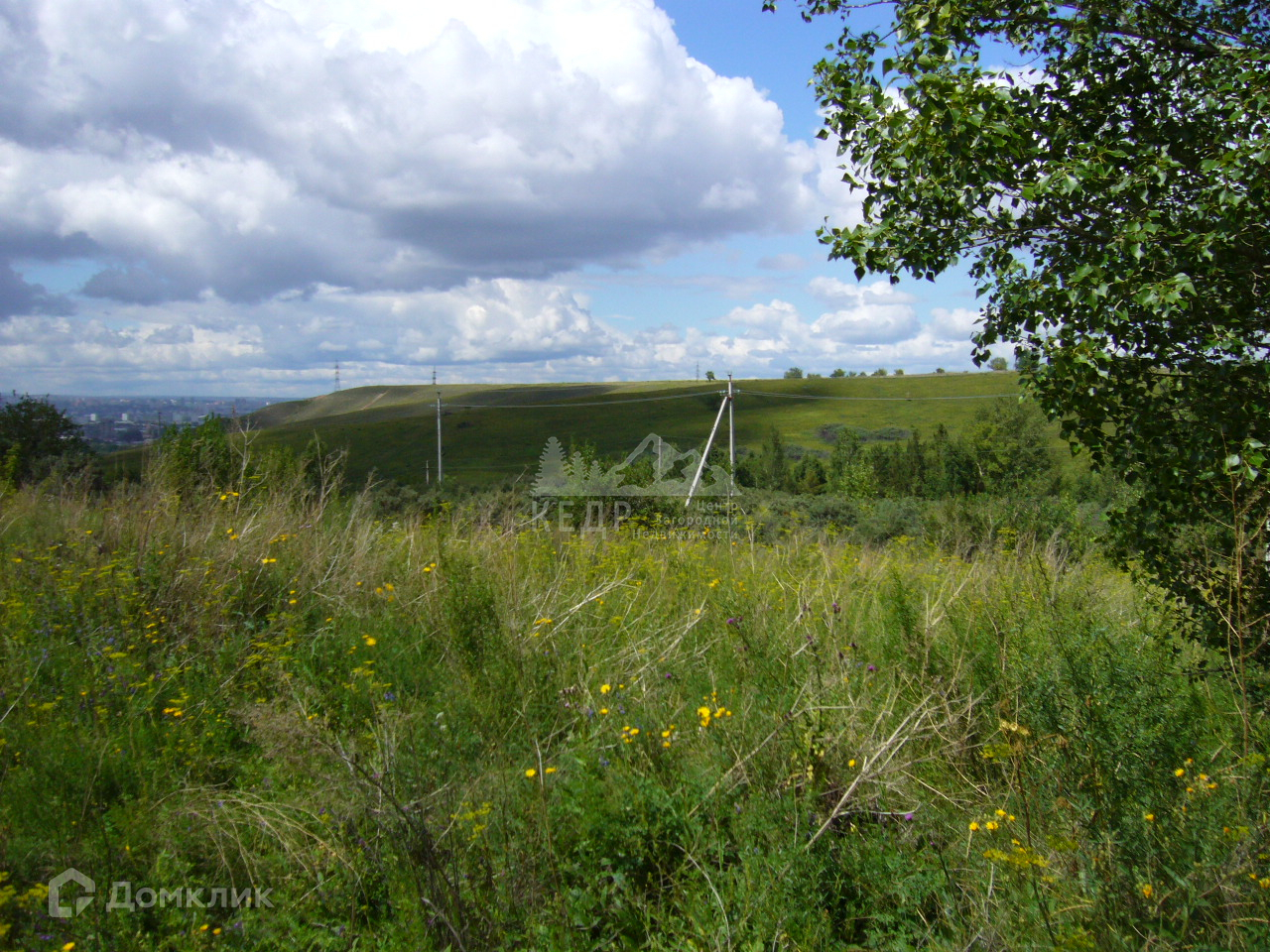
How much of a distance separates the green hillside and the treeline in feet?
84.0

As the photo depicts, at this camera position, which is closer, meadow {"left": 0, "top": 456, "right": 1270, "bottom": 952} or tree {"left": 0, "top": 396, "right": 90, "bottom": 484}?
meadow {"left": 0, "top": 456, "right": 1270, "bottom": 952}

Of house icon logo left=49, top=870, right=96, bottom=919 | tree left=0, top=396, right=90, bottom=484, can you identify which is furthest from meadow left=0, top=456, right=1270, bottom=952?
tree left=0, top=396, right=90, bottom=484

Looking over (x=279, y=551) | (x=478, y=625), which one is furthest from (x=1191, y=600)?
(x=279, y=551)

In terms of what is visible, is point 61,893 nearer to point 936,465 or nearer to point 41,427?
point 41,427

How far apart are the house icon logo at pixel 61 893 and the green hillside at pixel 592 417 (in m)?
68.1

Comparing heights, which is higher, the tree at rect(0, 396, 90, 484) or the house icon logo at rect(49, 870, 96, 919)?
the tree at rect(0, 396, 90, 484)

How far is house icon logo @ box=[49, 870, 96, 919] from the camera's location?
2305mm

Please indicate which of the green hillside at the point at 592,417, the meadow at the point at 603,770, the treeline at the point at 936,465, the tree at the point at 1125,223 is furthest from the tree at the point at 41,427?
the green hillside at the point at 592,417

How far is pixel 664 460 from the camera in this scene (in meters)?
15.8

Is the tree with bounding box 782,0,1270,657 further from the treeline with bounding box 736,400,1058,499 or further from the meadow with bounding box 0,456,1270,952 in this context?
the treeline with bounding box 736,400,1058,499

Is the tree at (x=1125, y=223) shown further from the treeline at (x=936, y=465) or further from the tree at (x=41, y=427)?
the tree at (x=41, y=427)

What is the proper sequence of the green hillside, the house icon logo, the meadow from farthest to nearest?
the green hillside, the house icon logo, the meadow

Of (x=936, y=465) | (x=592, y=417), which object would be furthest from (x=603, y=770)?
(x=592, y=417)

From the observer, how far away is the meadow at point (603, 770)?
2.19m
